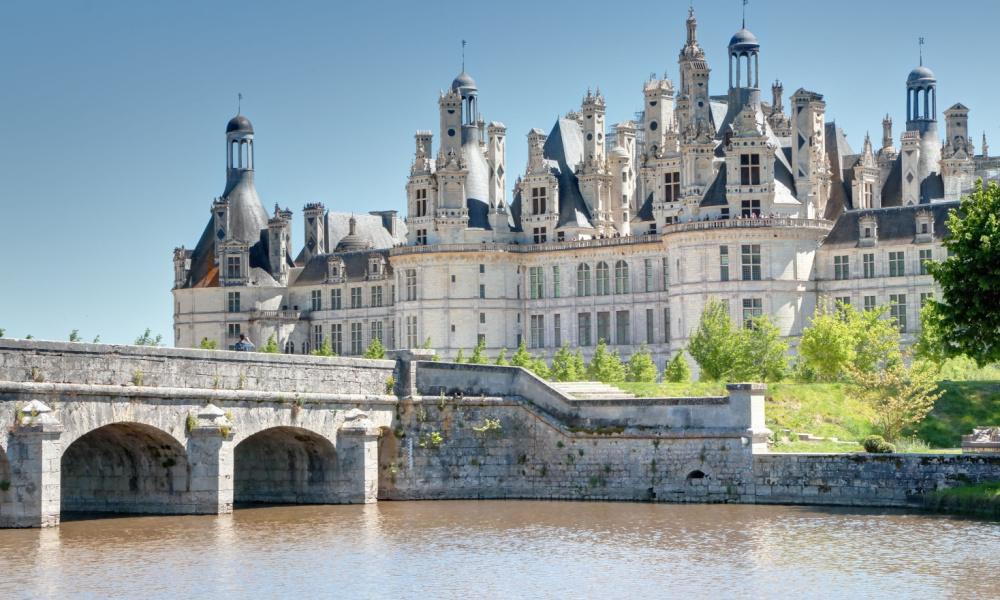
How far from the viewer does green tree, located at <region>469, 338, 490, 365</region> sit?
8200 centimetres

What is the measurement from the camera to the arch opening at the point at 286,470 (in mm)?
47281

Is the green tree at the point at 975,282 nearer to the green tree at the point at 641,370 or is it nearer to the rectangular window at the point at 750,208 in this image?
the green tree at the point at 641,370

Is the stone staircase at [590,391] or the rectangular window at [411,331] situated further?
the rectangular window at [411,331]

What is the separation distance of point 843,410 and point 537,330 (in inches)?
1362

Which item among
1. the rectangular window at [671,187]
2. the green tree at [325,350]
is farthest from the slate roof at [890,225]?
the green tree at [325,350]

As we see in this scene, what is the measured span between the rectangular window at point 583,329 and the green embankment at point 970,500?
145 ft

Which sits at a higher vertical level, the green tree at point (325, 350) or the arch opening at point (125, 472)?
the green tree at point (325, 350)

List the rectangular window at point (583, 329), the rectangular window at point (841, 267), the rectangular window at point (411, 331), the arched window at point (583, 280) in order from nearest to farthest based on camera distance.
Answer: the rectangular window at point (841, 267) → the arched window at point (583, 280) → the rectangular window at point (583, 329) → the rectangular window at point (411, 331)

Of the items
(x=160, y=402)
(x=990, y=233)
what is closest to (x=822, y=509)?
(x=990, y=233)

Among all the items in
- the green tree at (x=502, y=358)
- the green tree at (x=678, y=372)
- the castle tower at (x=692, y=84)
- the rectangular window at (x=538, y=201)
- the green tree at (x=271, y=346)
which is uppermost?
the castle tower at (x=692, y=84)

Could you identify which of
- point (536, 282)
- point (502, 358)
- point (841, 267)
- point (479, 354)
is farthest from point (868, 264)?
point (479, 354)

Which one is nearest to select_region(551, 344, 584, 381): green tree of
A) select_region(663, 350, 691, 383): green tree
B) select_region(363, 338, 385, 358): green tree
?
select_region(663, 350, 691, 383): green tree

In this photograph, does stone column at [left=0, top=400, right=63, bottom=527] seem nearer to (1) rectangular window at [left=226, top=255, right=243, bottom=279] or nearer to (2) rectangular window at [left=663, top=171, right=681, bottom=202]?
(2) rectangular window at [left=663, top=171, right=681, bottom=202]

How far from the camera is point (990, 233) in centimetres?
4625
